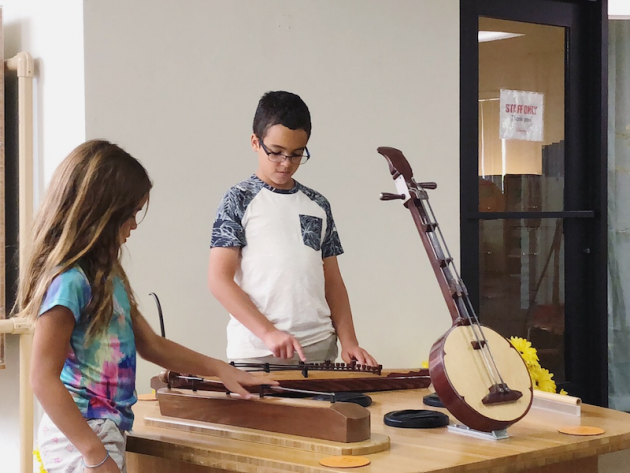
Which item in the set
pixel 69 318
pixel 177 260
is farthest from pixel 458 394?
pixel 177 260

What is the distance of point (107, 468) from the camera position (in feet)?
4.49

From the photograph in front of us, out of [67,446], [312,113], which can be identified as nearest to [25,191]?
[312,113]

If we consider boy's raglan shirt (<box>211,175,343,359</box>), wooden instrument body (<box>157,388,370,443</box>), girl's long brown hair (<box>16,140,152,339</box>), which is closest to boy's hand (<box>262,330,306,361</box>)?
boy's raglan shirt (<box>211,175,343,359</box>)

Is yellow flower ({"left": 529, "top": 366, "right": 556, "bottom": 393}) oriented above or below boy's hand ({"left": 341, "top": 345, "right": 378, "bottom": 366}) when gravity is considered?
below

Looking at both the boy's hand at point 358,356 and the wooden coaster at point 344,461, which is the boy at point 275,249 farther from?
the wooden coaster at point 344,461

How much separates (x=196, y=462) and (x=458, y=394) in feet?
1.54

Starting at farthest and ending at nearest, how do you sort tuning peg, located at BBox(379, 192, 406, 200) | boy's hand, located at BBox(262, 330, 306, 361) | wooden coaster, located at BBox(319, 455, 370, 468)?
boy's hand, located at BBox(262, 330, 306, 361) < tuning peg, located at BBox(379, 192, 406, 200) < wooden coaster, located at BBox(319, 455, 370, 468)

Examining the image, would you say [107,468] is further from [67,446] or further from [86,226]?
[86,226]

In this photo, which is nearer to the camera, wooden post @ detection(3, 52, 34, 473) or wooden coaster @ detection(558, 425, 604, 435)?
wooden coaster @ detection(558, 425, 604, 435)

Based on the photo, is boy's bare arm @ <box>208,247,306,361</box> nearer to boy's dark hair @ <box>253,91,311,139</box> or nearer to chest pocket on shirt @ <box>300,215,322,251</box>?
chest pocket on shirt @ <box>300,215,322,251</box>

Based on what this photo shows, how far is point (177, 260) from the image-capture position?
2650 millimetres

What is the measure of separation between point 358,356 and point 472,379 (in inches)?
19.7

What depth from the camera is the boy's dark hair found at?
2051 millimetres

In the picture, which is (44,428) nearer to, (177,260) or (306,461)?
(306,461)
